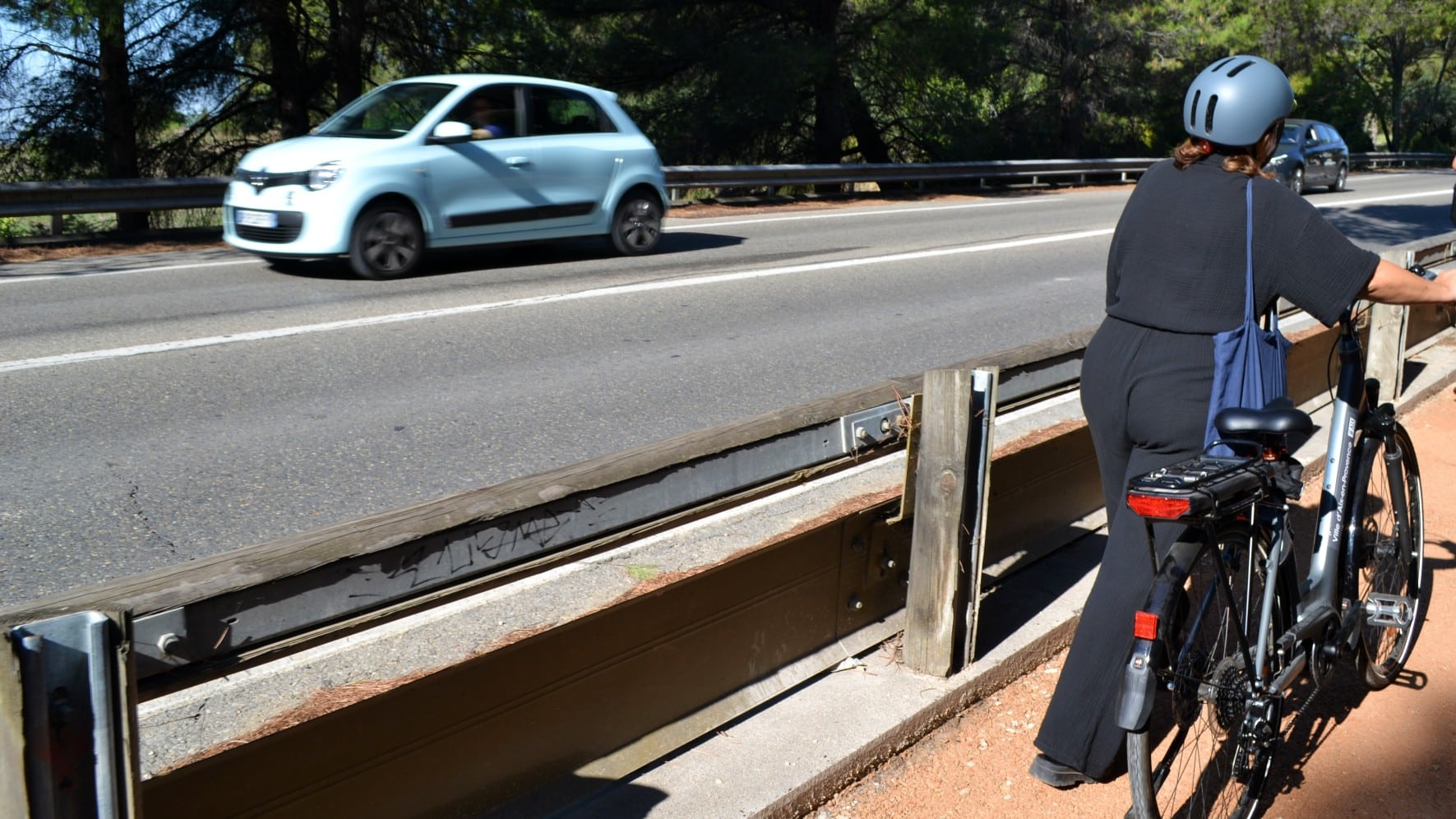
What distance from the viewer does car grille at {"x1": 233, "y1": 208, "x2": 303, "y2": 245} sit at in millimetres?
11070

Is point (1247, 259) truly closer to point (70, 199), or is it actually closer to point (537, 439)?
point (537, 439)

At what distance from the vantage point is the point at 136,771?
77.3 inches

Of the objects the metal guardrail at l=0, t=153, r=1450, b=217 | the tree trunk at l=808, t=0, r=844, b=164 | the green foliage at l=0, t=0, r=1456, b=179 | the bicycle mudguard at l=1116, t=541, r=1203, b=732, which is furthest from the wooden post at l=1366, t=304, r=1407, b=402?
the tree trunk at l=808, t=0, r=844, b=164

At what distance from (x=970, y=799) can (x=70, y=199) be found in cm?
1326

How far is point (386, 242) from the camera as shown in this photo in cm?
1136

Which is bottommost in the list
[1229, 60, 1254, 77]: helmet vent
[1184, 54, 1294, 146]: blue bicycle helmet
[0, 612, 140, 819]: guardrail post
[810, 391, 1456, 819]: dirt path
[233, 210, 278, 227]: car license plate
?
[810, 391, 1456, 819]: dirt path

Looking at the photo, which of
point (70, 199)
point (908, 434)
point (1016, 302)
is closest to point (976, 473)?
point (908, 434)

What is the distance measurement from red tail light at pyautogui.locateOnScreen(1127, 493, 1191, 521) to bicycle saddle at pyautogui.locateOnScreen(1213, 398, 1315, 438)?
416mm

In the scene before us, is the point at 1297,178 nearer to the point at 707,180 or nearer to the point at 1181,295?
the point at 707,180

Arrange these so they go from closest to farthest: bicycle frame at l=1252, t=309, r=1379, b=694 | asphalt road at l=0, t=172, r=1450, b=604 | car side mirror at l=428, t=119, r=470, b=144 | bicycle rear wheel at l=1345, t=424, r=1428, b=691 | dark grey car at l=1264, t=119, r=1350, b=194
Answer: bicycle frame at l=1252, t=309, r=1379, b=694 < bicycle rear wheel at l=1345, t=424, r=1428, b=691 < asphalt road at l=0, t=172, r=1450, b=604 < car side mirror at l=428, t=119, r=470, b=144 < dark grey car at l=1264, t=119, r=1350, b=194

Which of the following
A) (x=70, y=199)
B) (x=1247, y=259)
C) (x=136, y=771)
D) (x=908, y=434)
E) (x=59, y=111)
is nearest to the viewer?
(x=136, y=771)

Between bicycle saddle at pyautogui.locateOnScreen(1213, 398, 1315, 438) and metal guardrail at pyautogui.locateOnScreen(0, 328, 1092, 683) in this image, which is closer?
metal guardrail at pyautogui.locateOnScreen(0, 328, 1092, 683)

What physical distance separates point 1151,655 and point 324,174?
956 centimetres

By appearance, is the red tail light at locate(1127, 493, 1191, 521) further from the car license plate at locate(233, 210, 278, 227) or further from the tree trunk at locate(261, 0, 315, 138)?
the tree trunk at locate(261, 0, 315, 138)
